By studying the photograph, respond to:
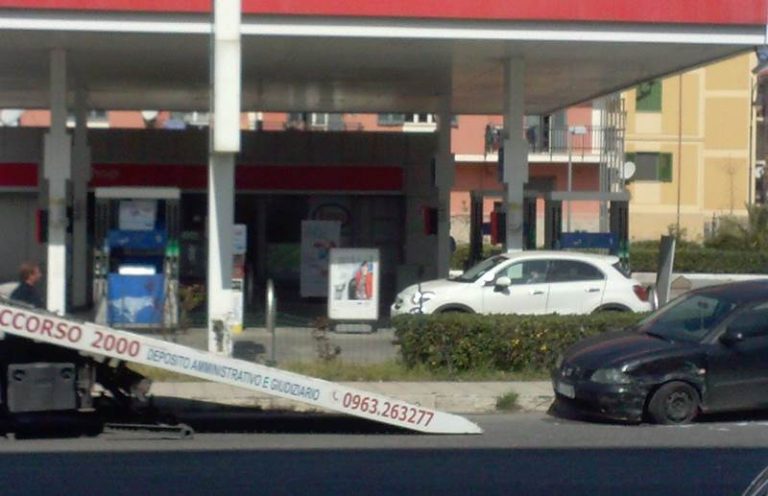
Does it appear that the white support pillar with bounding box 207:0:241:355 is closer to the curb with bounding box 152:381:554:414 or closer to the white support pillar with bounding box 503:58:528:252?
the curb with bounding box 152:381:554:414

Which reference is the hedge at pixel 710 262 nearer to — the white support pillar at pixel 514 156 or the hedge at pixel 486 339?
the white support pillar at pixel 514 156

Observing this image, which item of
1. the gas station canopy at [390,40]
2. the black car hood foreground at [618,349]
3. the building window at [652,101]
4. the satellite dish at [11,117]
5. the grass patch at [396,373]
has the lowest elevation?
the grass patch at [396,373]

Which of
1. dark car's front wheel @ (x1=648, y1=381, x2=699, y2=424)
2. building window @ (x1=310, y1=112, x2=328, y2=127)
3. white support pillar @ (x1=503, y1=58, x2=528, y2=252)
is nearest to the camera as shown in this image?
dark car's front wheel @ (x1=648, y1=381, x2=699, y2=424)

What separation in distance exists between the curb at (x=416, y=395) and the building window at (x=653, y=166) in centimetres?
4202

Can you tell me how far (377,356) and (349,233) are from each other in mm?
14331

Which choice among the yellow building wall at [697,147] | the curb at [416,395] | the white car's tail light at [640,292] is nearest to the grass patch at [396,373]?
the curb at [416,395]

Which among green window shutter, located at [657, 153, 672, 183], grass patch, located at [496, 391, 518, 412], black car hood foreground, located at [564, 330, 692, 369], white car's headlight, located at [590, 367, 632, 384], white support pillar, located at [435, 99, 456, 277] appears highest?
green window shutter, located at [657, 153, 672, 183]

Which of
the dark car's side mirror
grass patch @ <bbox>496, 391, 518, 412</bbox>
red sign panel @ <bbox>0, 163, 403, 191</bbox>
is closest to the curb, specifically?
grass patch @ <bbox>496, 391, 518, 412</bbox>

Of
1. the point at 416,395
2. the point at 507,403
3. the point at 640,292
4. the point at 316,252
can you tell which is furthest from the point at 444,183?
the point at 507,403

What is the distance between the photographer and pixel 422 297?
22.6 metres

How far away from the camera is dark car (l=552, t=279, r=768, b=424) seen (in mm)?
14836

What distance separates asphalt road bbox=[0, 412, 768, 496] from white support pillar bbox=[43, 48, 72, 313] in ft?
29.2

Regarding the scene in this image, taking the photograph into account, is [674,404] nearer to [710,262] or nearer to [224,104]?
[224,104]

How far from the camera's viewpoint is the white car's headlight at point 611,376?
14.8 metres
